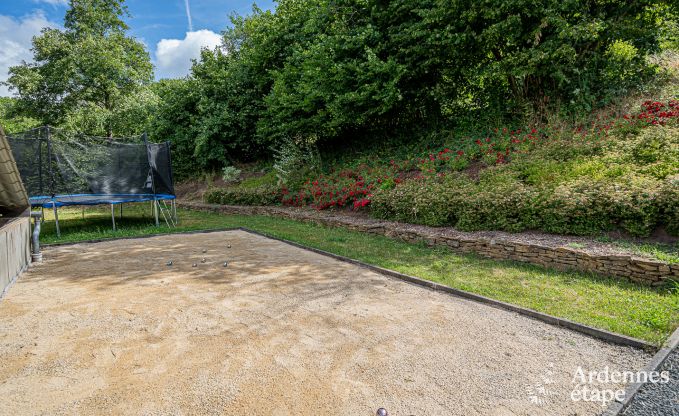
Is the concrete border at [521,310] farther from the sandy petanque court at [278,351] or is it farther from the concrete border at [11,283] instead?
the concrete border at [11,283]

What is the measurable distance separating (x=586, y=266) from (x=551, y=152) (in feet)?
10.5

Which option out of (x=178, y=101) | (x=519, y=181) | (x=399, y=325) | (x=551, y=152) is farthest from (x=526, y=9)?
(x=178, y=101)

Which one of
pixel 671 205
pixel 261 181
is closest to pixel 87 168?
pixel 261 181

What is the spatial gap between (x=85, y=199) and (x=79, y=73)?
15.2m

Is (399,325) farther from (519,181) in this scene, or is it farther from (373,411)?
(519,181)

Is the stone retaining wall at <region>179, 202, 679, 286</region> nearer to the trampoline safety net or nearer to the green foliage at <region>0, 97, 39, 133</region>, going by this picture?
the trampoline safety net

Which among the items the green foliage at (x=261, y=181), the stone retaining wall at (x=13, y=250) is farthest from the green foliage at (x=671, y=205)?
the green foliage at (x=261, y=181)

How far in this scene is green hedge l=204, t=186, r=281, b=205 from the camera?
474 inches

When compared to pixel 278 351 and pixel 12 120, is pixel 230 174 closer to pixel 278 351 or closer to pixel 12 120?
pixel 278 351

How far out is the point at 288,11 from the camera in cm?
1412

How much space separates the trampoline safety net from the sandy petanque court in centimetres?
496

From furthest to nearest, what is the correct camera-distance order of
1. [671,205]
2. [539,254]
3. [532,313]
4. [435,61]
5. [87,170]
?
1. [435,61]
2. [87,170]
3. [539,254]
4. [671,205]
5. [532,313]

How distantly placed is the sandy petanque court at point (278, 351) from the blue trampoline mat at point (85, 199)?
4532 mm

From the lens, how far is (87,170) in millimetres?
8945
